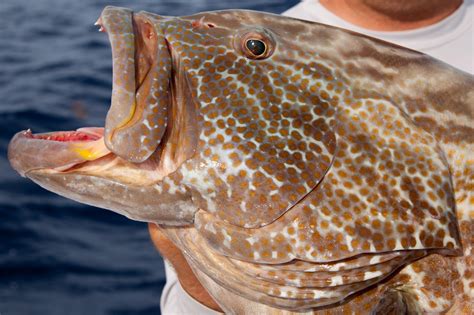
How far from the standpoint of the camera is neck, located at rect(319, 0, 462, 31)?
329 centimetres

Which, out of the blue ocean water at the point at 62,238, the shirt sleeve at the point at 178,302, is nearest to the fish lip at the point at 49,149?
the shirt sleeve at the point at 178,302

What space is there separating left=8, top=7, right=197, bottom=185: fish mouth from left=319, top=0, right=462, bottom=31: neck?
156cm

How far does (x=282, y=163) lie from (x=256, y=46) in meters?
0.40

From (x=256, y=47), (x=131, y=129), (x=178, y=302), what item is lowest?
(x=178, y=302)

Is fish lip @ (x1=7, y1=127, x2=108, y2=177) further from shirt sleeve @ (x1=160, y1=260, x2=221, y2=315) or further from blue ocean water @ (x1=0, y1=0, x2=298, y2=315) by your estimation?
blue ocean water @ (x1=0, y1=0, x2=298, y2=315)

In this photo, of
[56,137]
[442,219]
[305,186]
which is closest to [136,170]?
[56,137]

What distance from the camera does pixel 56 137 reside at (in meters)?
2.13

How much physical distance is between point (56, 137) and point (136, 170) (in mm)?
314

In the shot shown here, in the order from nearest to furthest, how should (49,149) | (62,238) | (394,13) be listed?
(49,149)
(394,13)
(62,238)

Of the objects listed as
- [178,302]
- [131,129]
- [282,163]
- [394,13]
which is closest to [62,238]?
[178,302]

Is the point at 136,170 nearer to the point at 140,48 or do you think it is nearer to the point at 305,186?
the point at 140,48

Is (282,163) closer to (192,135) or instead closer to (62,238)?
(192,135)

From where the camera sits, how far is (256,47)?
82.3 inches

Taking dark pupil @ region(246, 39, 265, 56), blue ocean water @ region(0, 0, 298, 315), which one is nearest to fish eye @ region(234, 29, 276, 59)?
dark pupil @ region(246, 39, 265, 56)
